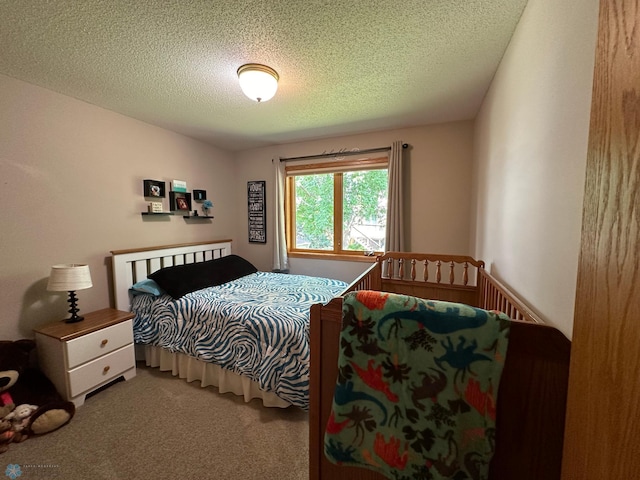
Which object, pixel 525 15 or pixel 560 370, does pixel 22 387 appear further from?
pixel 525 15

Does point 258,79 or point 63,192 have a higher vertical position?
point 258,79

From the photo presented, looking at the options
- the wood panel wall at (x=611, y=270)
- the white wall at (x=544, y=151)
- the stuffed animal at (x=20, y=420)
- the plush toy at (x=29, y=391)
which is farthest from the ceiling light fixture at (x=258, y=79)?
the stuffed animal at (x=20, y=420)

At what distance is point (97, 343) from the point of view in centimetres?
192

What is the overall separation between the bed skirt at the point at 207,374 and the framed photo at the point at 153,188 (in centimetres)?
156

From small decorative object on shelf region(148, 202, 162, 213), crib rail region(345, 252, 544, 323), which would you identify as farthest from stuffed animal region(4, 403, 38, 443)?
crib rail region(345, 252, 544, 323)

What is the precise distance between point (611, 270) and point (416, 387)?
0.57 metres

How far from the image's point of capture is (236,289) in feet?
8.56

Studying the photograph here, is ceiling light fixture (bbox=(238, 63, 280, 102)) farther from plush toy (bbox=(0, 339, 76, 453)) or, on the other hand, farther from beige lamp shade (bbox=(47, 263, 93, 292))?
plush toy (bbox=(0, 339, 76, 453))

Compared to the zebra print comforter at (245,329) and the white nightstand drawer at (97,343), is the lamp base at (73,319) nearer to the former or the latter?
the white nightstand drawer at (97,343)

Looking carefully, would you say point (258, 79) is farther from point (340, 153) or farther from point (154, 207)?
point (154, 207)

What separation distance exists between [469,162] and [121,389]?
3844mm

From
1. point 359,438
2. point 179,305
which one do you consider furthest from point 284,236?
point 359,438

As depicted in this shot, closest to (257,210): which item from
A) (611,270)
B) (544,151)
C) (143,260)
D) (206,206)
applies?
(206,206)

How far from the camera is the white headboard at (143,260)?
239 centimetres
